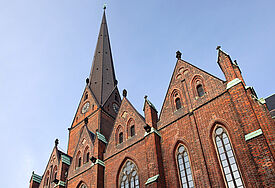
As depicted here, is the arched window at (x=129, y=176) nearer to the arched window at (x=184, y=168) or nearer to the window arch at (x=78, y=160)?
the arched window at (x=184, y=168)

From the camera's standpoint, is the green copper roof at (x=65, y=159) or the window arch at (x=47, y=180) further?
the window arch at (x=47, y=180)

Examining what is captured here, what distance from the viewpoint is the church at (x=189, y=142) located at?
12781 millimetres

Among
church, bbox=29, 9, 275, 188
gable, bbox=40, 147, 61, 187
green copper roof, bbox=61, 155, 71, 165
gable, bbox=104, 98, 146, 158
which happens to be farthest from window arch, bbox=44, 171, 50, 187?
gable, bbox=104, 98, 146, 158

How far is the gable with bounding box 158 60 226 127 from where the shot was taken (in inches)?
649

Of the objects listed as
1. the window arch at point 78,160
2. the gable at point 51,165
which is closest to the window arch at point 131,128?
the window arch at point 78,160

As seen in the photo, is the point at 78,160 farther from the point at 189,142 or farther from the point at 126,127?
the point at 189,142

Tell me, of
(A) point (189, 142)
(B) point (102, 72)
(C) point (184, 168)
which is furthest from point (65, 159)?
(B) point (102, 72)

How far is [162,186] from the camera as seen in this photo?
15.1 m

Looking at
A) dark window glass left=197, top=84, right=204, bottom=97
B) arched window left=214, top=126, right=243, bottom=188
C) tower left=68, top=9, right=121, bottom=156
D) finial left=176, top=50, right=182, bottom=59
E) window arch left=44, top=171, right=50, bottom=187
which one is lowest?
arched window left=214, top=126, right=243, bottom=188

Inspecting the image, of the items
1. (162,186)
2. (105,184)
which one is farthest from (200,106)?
(105,184)

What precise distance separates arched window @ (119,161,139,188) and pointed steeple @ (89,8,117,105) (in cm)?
1433

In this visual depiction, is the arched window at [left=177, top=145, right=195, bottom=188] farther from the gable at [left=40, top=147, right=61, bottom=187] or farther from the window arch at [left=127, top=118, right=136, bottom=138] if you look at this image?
the gable at [left=40, top=147, right=61, bottom=187]

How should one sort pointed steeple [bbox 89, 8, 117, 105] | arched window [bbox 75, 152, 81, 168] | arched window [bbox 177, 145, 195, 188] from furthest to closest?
pointed steeple [bbox 89, 8, 117, 105]
arched window [bbox 75, 152, 81, 168]
arched window [bbox 177, 145, 195, 188]

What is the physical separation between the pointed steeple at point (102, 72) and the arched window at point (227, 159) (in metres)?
19.9
